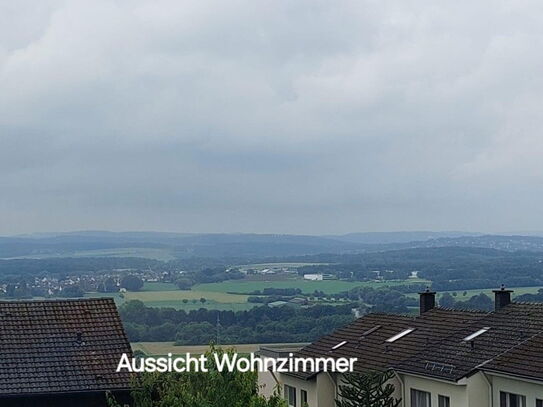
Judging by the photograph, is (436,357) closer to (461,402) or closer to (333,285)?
(461,402)

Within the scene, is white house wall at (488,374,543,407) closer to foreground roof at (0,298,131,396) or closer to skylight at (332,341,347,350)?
foreground roof at (0,298,131,396)

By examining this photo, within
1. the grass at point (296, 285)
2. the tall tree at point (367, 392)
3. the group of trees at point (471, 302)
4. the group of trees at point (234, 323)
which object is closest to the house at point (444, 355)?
the tall tree at point (367, 392)

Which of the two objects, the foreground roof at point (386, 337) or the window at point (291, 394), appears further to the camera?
the window at point (291, 394)

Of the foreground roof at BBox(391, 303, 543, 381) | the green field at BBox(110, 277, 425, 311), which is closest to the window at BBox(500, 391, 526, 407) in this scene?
the foreground roof at BBox(391, 303, 543, 381)

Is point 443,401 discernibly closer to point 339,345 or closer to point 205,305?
point 339,345

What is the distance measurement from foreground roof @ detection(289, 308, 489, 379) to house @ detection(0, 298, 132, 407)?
9.10m

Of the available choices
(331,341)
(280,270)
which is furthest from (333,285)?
(331,341)

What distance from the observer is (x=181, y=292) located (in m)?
99.5

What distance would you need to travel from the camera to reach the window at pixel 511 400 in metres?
26.4

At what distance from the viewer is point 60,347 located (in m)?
25.9

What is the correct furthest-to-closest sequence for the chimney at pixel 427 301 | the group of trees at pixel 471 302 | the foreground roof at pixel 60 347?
the group of trees at pixel 471 302, the chimney at pixel 427 301, the foreground roof at pixel 60 347

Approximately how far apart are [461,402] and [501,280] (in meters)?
52.5

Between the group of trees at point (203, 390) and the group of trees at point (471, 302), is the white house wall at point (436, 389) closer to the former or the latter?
the group of trees at point (203, 390)

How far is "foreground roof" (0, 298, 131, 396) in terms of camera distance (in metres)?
24.7
